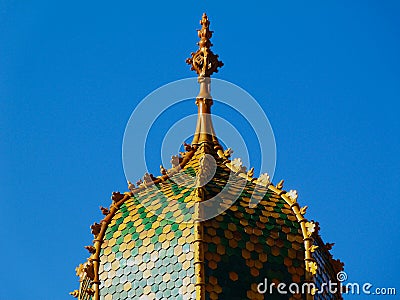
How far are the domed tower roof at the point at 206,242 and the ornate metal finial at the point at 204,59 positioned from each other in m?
3.24

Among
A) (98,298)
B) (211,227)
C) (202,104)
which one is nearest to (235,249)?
(211,227)

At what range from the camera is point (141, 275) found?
3878 cm

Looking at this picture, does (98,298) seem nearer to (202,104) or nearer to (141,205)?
(141,205)

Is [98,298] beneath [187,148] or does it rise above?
beneath

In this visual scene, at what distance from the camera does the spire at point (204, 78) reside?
141 ft

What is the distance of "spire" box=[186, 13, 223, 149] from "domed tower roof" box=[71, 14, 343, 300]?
1.38 metres

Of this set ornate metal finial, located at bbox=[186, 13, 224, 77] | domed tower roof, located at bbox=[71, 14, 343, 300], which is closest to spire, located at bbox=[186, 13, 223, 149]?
ornate metal finial, located at bbox=[186, 13, 224, 77]

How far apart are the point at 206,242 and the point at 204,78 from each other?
6.63m

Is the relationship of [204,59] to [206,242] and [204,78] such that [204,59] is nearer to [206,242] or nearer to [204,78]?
[204,78]

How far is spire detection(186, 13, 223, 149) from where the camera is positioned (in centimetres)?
4297

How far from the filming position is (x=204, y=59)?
Answer: 44062mm

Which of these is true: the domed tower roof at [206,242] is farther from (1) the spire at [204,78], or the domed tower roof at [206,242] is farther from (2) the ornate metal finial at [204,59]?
(2) the ornate metal finial at [204,59]

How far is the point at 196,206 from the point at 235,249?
1371mm

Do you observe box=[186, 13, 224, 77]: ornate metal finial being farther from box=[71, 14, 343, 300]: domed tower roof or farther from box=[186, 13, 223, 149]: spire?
box=[71, 14, 343, 300]: domed tower roof
